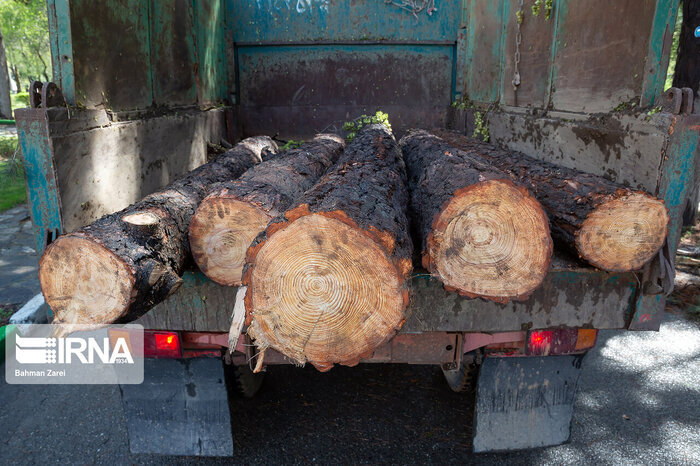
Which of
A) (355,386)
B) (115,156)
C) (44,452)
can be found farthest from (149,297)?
(355,386)

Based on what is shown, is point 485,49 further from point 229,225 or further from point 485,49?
point 229,225

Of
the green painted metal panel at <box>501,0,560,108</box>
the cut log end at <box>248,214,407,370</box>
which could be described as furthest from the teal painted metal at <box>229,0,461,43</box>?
the cut log end at <box>248,214,407,370</box>

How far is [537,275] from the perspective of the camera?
5.66 ft

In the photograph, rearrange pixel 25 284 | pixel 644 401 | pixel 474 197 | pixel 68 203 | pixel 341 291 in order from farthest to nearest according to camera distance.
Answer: pixel 25 284, pixel 644 401, pixel 68 203, pixel 474 197, pixel 341 291

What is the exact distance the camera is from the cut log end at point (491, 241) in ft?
5.52

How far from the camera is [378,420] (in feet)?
10.0

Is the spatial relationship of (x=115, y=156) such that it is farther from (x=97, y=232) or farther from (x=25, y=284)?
(x=25, y=284)

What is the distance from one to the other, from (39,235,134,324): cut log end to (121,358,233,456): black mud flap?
2.82 feet

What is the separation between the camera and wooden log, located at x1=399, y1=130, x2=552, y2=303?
1683 mm

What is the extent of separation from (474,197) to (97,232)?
A: 52.6 inches

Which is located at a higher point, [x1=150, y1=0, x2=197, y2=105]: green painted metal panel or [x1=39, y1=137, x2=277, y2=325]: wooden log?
[x1=150, y1=0, x2=197, y2=105]: green painted metal panel

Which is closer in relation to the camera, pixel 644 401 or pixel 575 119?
pixel 575 119

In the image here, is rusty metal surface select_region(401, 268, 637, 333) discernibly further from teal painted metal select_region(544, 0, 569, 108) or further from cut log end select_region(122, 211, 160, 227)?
teal painted metal select_region(544, 0, 569, 108)

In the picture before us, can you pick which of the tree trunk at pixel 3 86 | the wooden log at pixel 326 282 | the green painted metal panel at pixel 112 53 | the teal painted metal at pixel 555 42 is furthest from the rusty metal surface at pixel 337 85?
the tree trunk at pixel 3 86
